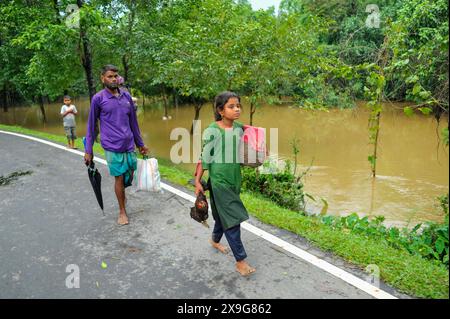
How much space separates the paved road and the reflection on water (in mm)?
2368

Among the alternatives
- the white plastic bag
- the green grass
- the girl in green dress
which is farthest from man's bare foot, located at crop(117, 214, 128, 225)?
the girl in green dress

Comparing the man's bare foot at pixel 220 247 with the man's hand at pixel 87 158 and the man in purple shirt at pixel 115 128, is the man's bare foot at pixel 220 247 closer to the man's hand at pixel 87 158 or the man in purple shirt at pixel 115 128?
the man in purple shirt at pixel 115 128

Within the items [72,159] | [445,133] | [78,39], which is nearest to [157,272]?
[445,133]

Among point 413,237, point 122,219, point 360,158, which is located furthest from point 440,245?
point 360,158

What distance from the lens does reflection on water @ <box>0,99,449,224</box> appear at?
29.4ft

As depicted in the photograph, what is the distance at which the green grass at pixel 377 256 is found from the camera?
3285 millimetres

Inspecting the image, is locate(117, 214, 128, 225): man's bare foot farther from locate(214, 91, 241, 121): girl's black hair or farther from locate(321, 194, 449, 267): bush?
locate(321, 194, 449, 267): bush

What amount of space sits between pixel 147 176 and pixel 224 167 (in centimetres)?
184

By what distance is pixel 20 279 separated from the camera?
3.70m

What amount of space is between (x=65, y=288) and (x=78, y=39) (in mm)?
9721

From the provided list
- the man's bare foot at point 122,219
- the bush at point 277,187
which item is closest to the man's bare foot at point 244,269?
the man's bare foot at point 122,219

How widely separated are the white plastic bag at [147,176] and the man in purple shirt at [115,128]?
14 centimetres

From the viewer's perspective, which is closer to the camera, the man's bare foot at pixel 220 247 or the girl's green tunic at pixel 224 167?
the girl's green tunic at pixel 224 167

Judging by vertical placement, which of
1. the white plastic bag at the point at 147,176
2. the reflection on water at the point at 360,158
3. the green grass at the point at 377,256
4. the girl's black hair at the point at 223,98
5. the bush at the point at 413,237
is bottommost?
the reflection on water at the point at 360,158
